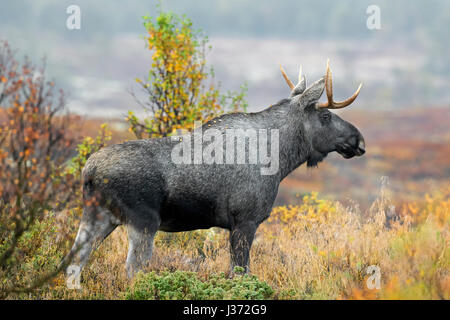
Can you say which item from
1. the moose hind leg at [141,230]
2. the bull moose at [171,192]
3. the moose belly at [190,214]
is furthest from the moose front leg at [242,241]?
the moose hind leg at [141,230]

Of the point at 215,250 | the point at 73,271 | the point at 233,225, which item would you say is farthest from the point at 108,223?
the point at 215,250

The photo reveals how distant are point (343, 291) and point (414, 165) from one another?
37172 mm

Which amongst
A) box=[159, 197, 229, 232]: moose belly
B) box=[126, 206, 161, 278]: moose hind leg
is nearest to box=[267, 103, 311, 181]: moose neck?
box=[159, 197, 229, 232]: moose belly

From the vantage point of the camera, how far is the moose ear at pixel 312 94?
23.5ft

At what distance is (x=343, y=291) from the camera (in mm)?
6074

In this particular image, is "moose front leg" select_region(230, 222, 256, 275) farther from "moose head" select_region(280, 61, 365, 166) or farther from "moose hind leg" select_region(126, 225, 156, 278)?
"moose head" select_region(280, 61, 365, 166)

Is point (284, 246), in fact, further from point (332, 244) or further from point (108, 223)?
point (108, 223)

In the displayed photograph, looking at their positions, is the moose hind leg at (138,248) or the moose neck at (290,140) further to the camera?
the moose neck at (290,140)

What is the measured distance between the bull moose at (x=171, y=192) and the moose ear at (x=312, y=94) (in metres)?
0.02

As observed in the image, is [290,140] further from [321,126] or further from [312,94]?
[312,94]

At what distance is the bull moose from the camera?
6.18m

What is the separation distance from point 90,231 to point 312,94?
3757 mm

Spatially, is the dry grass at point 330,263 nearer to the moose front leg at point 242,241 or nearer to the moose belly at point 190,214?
the moose front leg at point 242,241

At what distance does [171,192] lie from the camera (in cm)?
628
